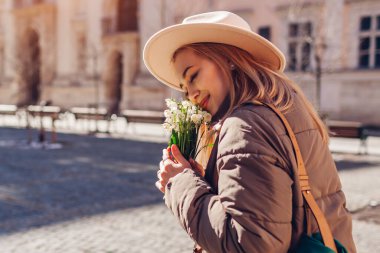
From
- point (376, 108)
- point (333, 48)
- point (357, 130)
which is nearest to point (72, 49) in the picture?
point (333, 48)

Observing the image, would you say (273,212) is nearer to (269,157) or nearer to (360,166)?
(269,157)

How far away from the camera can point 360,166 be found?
35.8 feet

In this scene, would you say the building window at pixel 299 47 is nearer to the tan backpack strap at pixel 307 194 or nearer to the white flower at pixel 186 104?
the white flower at pixel 186 104

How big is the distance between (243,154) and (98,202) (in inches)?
217

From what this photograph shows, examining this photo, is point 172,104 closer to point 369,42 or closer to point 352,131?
point 352,131

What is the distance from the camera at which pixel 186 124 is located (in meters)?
1.93

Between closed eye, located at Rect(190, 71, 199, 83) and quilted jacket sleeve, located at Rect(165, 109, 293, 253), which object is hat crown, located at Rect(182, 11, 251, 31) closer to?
closed eye, located at Rect(190, 71, 199, 83)

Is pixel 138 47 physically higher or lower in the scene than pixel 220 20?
lower

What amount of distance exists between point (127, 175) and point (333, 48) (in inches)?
576

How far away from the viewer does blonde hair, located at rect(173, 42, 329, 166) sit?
1.68m

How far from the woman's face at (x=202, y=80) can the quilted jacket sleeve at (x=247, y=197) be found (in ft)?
0.57

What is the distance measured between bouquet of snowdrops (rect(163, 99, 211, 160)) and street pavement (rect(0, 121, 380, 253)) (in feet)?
9.79

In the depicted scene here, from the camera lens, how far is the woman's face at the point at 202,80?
69.1 inches

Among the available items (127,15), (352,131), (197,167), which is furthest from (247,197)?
(127,15)
